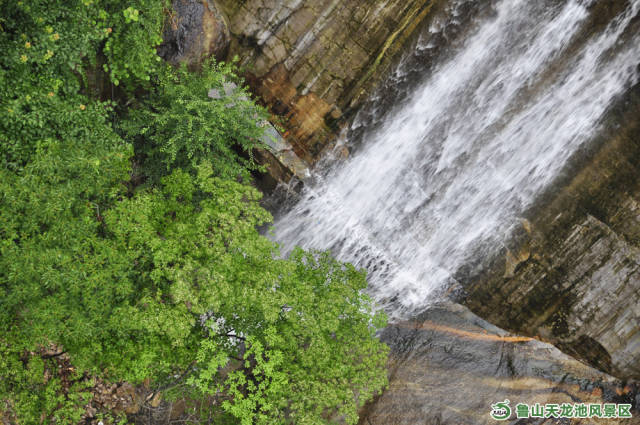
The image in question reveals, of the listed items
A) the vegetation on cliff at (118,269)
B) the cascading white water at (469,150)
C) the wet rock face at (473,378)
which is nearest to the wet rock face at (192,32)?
the vegetation on cliff at (118,269)

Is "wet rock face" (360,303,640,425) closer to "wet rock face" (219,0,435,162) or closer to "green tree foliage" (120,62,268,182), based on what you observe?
"wet rock face" (219,0,435,162)

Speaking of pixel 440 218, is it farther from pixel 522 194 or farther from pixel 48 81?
pixel 48 81

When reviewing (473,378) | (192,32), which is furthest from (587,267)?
(192,32)

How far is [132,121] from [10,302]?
6.48 m

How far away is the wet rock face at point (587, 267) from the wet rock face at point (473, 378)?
0.61 m

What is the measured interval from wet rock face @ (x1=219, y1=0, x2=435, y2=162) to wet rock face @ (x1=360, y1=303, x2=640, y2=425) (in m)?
8.25

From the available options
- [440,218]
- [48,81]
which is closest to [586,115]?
[440,218]

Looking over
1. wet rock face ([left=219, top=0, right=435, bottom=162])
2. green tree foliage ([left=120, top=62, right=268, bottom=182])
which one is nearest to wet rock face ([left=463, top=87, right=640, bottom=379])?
wet rock face ([left=219, top=0, right=435, bottom=162])

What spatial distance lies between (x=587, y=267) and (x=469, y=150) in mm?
5715

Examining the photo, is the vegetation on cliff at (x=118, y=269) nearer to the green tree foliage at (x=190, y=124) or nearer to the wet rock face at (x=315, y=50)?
the green tree foliage at (x=190, y=124)

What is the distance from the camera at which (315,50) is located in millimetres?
15273

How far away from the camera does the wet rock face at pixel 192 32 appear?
14000 mm

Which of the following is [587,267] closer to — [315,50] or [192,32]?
[315,50]

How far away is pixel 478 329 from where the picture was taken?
15.6 meters
